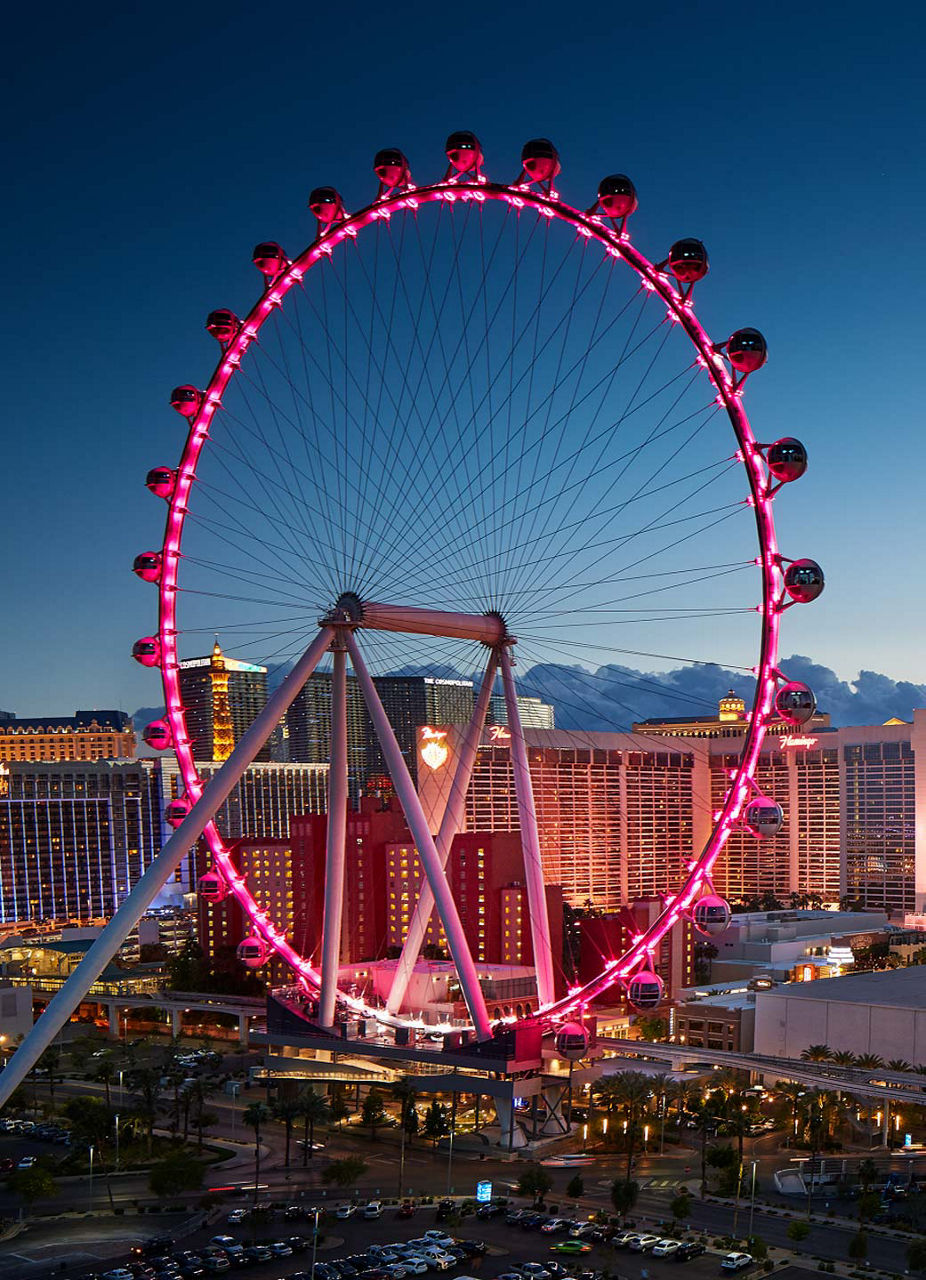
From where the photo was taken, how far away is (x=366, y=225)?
3984cm

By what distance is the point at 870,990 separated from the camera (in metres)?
57.4

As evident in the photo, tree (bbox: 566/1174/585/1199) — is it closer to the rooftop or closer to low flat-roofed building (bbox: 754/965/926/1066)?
low flat-roofed building (bbox: 754/965/926/1066)

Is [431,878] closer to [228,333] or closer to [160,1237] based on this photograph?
[160,1237]

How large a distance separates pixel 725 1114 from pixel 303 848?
4433cm

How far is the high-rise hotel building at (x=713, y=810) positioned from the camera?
112000mm

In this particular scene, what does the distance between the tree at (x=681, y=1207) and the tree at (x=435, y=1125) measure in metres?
10.4

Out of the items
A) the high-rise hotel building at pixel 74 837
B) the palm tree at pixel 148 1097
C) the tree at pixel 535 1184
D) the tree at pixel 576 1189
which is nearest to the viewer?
the tree at pixel 535 1184

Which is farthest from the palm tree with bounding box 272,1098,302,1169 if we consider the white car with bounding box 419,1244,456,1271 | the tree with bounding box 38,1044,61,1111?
the tree with bounding box 38,1044,61,1111

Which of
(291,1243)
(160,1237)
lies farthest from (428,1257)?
(160,1237)

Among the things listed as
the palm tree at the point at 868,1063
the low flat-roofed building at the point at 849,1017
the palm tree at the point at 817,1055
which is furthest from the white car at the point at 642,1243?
the low flat-roofed building at the point at 849,1017

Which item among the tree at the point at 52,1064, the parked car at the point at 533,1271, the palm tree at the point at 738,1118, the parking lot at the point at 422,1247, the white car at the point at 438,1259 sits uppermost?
the palm tree at the point at 738,1118

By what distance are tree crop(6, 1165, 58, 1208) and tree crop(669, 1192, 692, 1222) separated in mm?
16014

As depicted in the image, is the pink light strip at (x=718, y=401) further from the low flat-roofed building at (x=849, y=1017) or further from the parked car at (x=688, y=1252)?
the low flat-roofed building at (x=849, y=1017)

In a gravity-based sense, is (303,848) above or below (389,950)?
above
